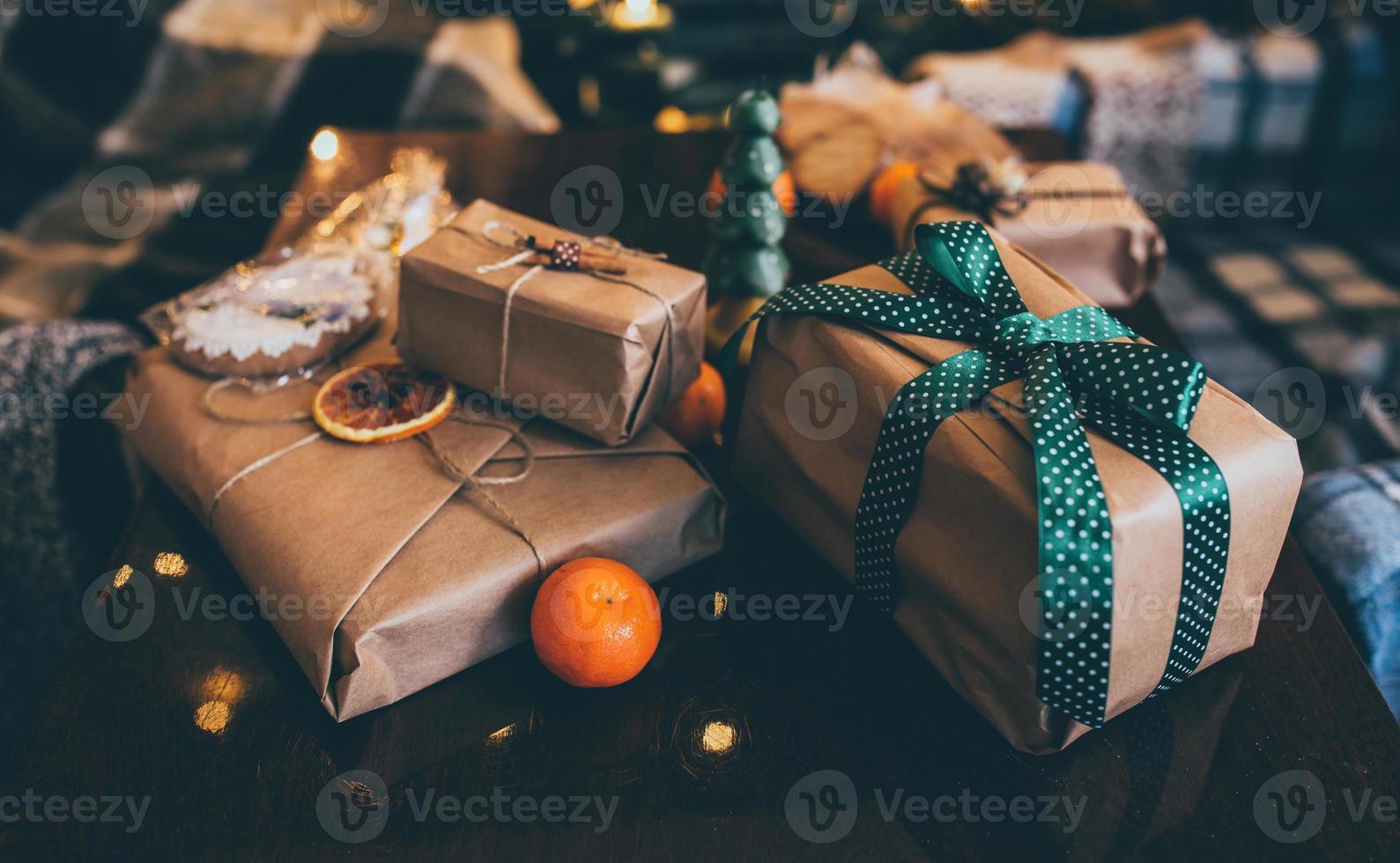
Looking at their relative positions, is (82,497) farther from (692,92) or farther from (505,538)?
(692,92)

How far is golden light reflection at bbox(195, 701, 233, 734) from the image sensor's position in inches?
25.7

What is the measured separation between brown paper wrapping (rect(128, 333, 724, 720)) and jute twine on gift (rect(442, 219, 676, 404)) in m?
0.07

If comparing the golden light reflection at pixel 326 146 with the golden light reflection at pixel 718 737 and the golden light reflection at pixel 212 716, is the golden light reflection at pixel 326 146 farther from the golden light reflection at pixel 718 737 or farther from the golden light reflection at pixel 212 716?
the golden light reflection at pixel 718 737

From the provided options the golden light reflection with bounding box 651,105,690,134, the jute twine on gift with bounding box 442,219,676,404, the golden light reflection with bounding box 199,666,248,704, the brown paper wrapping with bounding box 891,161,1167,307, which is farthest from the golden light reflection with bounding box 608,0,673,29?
the golden light reflection with bounding box 199,666,248,704

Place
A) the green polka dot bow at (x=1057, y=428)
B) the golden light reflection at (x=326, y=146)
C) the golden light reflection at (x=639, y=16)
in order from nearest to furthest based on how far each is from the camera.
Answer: the green polka dot bow at (x=1057, y=428) < the golden light reflection at (x=326, y=146) < the golden light reflection at (x=639, y=16)

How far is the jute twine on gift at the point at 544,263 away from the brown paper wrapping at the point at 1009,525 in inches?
4.5

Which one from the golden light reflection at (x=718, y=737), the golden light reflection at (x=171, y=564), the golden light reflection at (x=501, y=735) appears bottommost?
the golden light reflection at (x=718, y=737)

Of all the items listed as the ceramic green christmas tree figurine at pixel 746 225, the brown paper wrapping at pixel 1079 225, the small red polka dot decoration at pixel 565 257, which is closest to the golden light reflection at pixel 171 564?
the small red polka dot decoration at pixel 565 257

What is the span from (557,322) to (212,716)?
40 cm

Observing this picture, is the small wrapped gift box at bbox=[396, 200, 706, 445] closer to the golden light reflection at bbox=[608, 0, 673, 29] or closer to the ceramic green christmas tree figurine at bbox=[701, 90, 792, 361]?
the ceramic green christmas tree figurine at bbox=[701, 90, 792, 361]

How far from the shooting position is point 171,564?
0.79 metres

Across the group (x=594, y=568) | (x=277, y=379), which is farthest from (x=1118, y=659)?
(x=277, y=379)

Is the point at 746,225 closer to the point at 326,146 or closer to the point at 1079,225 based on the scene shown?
the point at 1079,225

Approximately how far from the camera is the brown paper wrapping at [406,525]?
65cm
